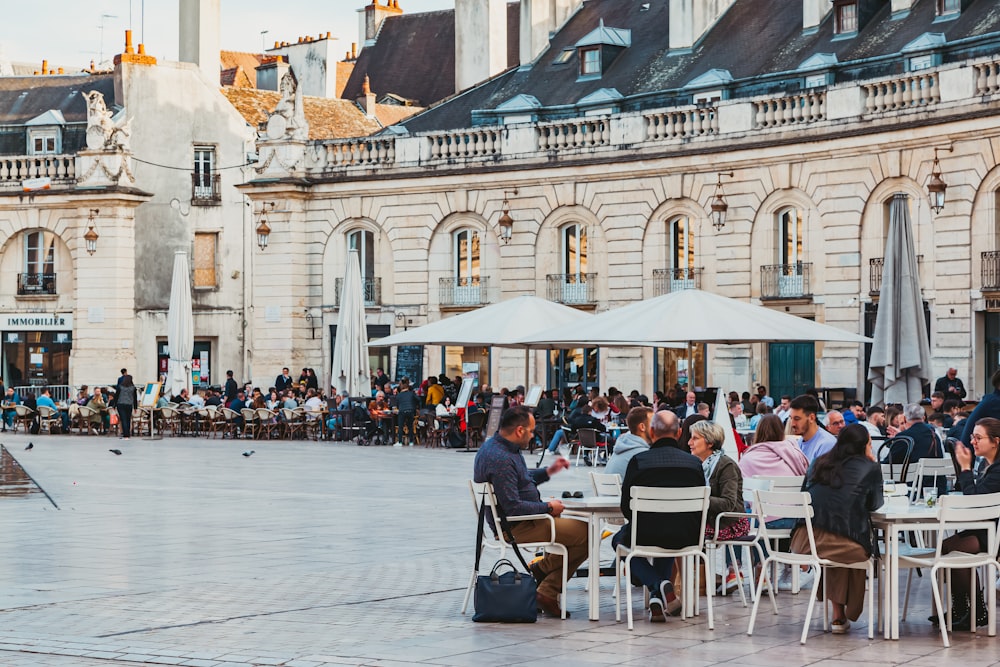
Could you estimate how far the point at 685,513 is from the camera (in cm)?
983

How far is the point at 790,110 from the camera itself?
96.7 feet

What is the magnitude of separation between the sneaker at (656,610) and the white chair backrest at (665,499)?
35 centimetres

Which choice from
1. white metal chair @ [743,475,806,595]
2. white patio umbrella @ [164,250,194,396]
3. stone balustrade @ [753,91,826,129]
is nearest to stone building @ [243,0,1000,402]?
stone balustrade @ [753,91,826,129]

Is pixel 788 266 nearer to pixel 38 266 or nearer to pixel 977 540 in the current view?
pixel 38 266

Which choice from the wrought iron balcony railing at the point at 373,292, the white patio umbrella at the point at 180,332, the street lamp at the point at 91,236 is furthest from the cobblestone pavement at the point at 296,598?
the street lamp at the point at 91,236

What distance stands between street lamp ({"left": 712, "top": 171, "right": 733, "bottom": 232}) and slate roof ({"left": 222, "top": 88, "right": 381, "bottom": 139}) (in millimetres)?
16589

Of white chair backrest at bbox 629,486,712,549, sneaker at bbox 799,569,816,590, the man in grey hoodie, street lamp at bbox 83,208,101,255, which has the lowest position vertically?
sneaker at bbox 799,569,816,590

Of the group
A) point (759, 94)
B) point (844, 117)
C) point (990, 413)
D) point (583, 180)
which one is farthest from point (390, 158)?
point (990, 413)

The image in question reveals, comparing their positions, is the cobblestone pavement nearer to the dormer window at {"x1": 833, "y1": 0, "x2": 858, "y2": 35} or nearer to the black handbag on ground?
the black handbag on ground

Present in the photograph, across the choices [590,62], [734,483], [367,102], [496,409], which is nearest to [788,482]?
[734,483]

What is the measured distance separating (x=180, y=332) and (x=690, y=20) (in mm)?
12599

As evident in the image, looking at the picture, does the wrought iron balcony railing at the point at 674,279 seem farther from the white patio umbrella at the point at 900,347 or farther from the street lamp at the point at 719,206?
the white patio umbrella at the point at 900,347

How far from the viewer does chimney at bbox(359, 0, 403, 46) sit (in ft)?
186

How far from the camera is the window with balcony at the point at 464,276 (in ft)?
113
